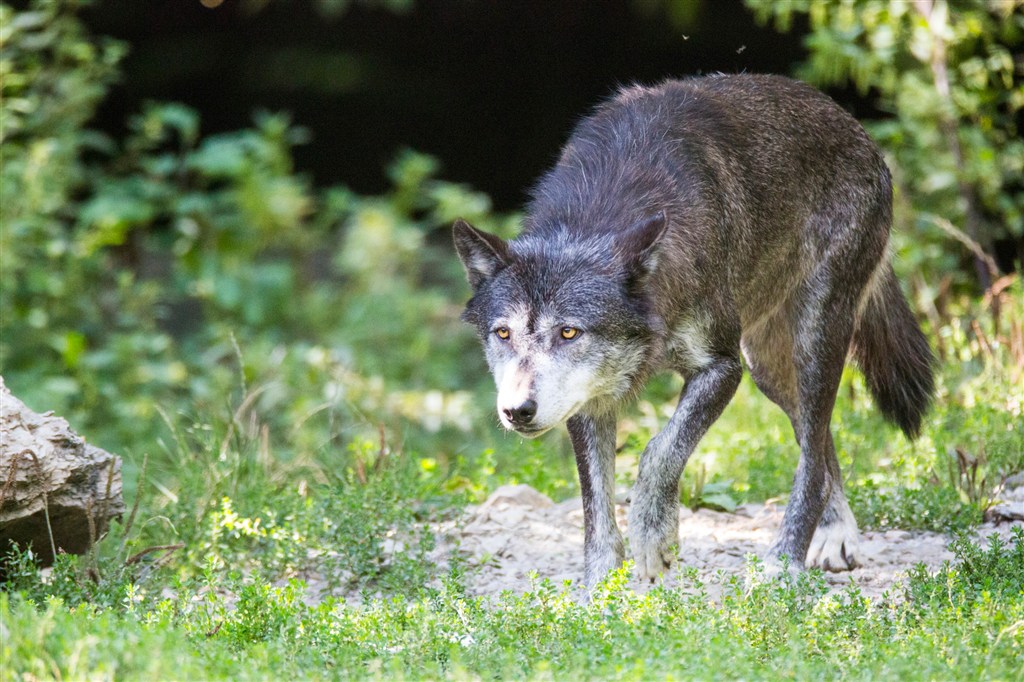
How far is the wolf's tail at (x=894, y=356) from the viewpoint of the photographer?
6.18 m

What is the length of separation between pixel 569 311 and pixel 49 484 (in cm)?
219

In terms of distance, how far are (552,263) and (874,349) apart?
2281 millimetres

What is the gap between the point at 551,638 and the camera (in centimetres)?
399

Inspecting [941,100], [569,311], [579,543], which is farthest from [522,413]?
[941,100]

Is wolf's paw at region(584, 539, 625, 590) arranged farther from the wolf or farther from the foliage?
the foliage

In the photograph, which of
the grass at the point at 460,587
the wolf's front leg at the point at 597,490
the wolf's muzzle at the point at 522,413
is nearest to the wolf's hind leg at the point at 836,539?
the grass at the point at 460,587

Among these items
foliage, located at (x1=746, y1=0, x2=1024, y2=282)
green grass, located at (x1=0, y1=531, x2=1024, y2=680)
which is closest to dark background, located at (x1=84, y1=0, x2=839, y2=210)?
foliage, located at (x1=746, y1=0, x2=1024, y2=282)

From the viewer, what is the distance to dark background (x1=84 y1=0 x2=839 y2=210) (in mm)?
11945

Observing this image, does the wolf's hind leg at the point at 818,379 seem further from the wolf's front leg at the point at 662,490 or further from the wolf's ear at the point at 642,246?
the wolf's ear at the point at 642,246

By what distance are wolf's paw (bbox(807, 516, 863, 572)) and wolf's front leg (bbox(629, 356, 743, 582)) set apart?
108 cm

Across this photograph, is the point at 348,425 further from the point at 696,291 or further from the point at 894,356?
the point at 696,291

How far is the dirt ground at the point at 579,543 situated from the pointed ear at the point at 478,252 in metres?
1.30

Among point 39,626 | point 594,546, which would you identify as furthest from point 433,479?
point 39,626

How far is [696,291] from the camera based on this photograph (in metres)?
5.01
